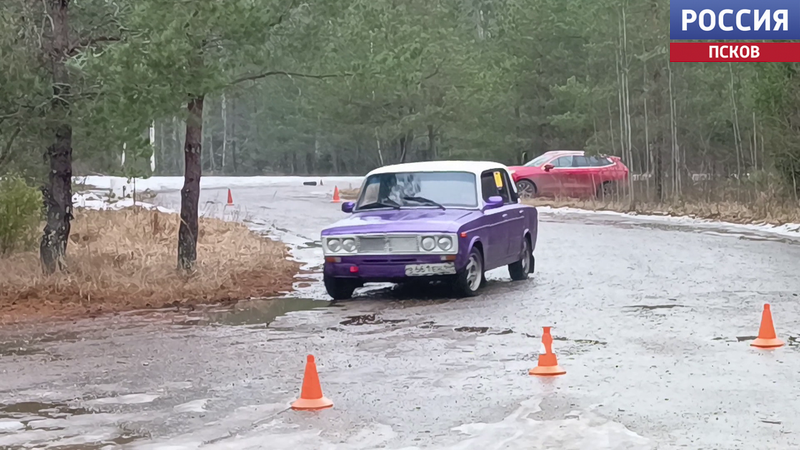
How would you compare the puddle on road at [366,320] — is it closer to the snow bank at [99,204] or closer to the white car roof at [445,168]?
the white car roof at [445,168]

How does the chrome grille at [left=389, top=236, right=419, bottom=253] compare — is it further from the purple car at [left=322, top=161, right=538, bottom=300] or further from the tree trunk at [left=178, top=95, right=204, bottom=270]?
the tree trunk at [left=178, top=95, right=204, bottom=270]

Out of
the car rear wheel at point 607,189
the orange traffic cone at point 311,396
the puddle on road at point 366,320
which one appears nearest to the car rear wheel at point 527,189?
the car rear wheel at point 607,189

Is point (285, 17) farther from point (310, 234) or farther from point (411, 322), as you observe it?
point (310, 234)

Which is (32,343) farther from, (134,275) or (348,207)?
(348,207)

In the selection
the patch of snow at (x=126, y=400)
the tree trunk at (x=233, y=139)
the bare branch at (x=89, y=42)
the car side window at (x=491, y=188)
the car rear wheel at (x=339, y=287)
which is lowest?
the patch of snow at (x=126, y=400)

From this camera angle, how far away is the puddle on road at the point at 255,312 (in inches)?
508

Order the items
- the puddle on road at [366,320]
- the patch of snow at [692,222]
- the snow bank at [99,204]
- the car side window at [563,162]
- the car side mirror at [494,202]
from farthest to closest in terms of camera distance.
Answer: the car side window at [563,162], the snow bank at [99,204], the patch of snow at [692,222], the car side mirror at [494,202], the puddle on road at [366,320]


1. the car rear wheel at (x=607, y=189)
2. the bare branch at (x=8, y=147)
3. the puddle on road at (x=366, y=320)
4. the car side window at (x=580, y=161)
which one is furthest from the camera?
the car side window at (x=580, y=161)

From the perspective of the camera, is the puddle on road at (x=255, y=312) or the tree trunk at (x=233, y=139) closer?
the puddle on road at (x=255, y=312)

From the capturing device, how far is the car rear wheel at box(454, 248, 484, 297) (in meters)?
14.1

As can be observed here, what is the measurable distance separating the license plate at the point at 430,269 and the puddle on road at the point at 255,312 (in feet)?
3.77

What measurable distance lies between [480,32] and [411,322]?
60.4 metres

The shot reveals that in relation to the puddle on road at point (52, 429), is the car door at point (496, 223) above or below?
above

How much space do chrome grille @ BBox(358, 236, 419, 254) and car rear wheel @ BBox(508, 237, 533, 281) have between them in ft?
8.62
